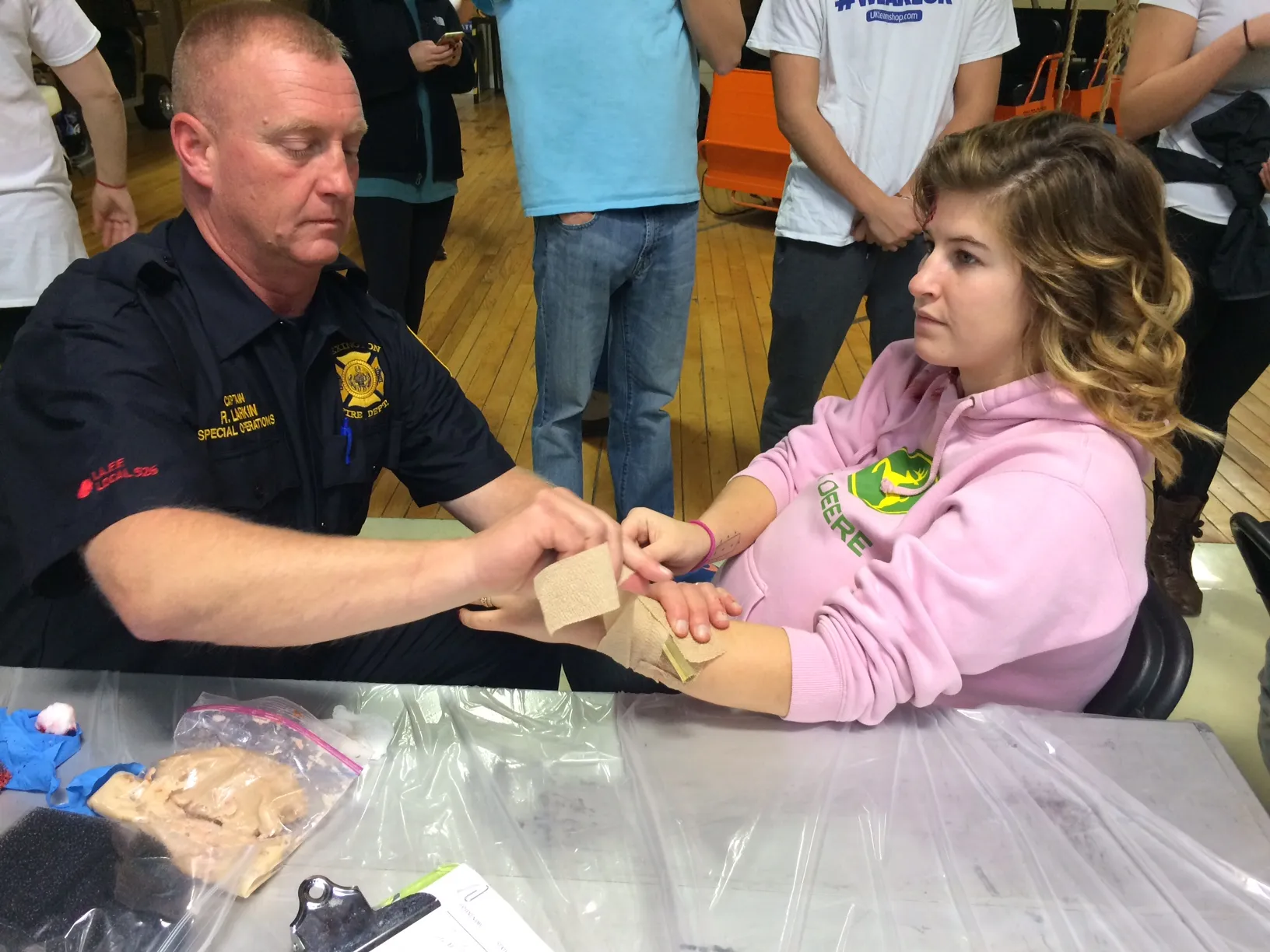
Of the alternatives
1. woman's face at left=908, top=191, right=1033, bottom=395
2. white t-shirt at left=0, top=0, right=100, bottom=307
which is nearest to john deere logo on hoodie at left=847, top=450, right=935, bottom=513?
woman's face at left=908, top=191, right=1033, bottom=395

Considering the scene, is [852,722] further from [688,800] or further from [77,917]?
[77,917]

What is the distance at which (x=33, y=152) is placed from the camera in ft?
5.89

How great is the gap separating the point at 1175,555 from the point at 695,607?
1693mm

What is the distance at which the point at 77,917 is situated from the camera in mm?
687

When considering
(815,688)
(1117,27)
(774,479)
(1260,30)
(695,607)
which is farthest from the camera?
(1117,27)

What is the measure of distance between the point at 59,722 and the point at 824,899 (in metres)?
0.74

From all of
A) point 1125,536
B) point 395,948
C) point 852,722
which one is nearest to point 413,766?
point 395,948

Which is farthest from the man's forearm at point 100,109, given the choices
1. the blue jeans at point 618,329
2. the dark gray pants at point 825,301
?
the dark gray pants at point 825,301

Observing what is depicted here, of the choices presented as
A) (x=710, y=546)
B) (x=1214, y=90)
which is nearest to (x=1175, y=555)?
(x=1214, y=90)

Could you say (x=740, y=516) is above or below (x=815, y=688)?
below

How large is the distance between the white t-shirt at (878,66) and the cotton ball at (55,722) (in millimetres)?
1639

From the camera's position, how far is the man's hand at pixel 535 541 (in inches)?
37.9

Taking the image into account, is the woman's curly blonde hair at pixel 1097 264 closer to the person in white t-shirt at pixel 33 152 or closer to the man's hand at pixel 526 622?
the man's hand at pixel 526 622

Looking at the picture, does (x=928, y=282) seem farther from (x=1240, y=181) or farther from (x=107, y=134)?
(x=107, y=134)
